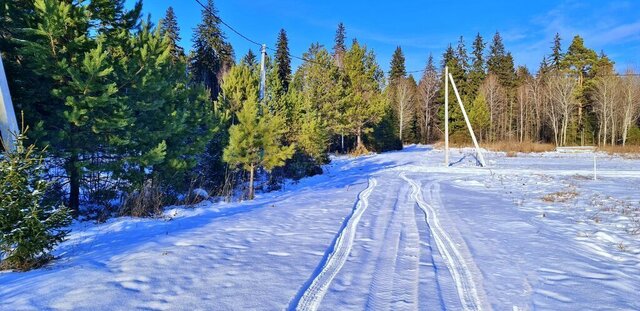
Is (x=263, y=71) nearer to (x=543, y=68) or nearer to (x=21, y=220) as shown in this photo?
(x=21, y=220)

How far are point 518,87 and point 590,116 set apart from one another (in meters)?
10.2

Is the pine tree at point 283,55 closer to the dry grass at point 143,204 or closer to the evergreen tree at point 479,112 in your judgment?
the evergreen tree at point 479,112

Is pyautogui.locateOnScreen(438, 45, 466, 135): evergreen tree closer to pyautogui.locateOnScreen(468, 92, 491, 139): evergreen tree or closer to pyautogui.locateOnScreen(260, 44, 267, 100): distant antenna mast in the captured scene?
pyautogui.locateOnScreen(468, 92, 491, 139): evergreen tree

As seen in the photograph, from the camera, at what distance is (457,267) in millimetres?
Answer: 4469

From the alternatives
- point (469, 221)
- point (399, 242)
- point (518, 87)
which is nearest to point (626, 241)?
point (469, 221)

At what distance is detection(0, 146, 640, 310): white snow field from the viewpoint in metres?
3.44

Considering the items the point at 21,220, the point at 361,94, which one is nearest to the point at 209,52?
the point at 361,94

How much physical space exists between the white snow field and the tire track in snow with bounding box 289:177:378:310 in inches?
0.6

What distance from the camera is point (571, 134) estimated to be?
4797cm

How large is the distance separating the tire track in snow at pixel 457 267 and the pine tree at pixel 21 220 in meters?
4.62

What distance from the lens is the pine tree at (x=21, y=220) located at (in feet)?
13.3

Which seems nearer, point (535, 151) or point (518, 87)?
point (535, 151)

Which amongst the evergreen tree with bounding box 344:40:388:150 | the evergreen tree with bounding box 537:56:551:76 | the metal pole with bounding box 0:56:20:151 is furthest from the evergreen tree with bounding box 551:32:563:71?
the metal pole with bounding box 0:56:20:151

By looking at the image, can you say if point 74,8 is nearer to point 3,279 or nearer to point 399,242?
point 3,279
